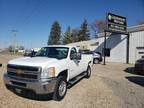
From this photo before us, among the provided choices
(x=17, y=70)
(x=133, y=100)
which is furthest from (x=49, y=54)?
(x=133, y=100)

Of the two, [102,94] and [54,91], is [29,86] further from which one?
[102,94]

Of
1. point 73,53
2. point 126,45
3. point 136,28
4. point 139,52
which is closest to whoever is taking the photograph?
point 73,53

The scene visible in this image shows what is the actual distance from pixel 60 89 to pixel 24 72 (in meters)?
1.42

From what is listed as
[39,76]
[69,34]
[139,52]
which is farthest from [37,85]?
[69,34]

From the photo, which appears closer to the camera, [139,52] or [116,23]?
[116,23]

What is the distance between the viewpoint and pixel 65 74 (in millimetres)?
7004

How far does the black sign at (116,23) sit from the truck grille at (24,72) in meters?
18.7

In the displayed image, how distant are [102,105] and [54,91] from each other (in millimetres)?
1689

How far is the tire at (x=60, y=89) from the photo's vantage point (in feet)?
20.5

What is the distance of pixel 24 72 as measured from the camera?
596 cm

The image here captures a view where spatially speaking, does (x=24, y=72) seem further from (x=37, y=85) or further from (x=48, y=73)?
(x=48, y=73)

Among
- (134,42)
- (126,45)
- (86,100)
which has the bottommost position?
(86,100)

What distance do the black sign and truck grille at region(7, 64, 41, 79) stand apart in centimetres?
1865

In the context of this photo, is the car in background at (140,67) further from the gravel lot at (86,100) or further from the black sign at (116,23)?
the black sign at (116,23)
